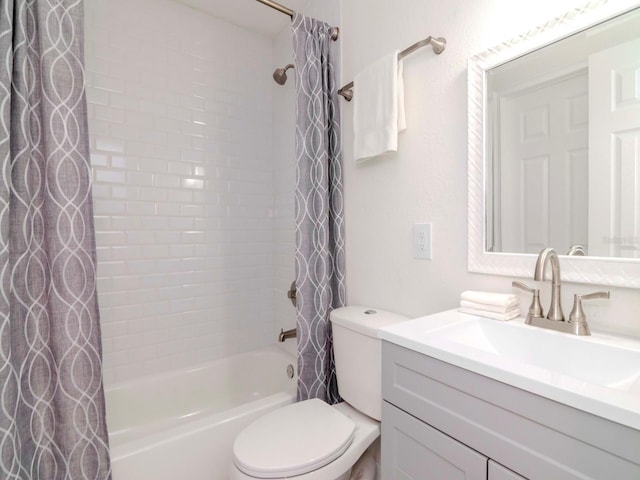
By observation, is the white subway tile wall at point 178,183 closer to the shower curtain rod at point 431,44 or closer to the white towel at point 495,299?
the shower curtain rod at point 431,44

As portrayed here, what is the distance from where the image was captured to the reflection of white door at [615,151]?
30.3 inches

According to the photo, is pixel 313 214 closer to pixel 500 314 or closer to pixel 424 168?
pixel 424 168

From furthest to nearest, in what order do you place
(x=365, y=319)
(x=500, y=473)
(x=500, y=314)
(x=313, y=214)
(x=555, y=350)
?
(x=313, y=214)
(x=365, y=319)
(x=500, y=314)
(x=555, y=350)
(x=500, y=473)

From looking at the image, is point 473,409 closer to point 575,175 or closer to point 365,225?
point 575,175

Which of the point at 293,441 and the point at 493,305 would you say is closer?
the point at 493,305

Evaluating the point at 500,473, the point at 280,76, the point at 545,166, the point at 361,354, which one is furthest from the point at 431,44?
the point at 500,473

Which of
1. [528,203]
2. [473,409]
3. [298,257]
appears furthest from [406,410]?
[298,257]

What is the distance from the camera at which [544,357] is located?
32.1 inches

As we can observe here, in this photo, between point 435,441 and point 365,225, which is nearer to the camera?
point 435,441

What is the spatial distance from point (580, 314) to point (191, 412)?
193 cm

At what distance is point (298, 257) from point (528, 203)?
94cm

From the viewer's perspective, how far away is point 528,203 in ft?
3.24

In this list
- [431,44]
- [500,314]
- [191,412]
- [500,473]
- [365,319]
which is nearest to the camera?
[500,473]

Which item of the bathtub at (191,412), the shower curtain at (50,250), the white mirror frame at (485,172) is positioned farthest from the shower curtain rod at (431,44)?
the bathtub at (191,412)
